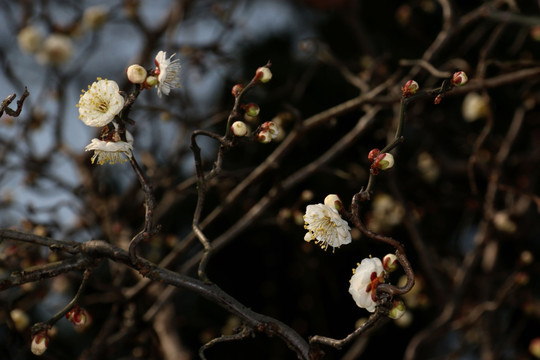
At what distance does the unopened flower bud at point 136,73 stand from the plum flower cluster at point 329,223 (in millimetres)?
454

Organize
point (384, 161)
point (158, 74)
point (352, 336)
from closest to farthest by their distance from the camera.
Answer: point (352, 336), point (384, 161), point (158, 74)

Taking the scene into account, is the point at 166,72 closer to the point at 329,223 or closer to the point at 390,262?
the point at 329,223

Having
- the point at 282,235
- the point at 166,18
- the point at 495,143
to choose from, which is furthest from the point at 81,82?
the point at 495,143

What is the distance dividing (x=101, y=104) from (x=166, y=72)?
17 centimetres

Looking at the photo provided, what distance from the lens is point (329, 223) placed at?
1198mm

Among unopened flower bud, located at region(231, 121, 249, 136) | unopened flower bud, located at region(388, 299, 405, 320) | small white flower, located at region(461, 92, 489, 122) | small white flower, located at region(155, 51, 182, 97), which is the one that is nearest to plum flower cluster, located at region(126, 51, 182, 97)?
small white flower, located at region(155, 51, 182, 97)

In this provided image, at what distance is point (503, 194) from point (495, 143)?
1.13 feet

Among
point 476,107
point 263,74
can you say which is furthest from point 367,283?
point 476,107

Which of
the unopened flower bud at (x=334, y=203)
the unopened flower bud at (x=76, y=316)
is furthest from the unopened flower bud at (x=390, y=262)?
the unopened flower bud at (x=76, y=316)

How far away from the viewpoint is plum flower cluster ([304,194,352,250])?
43.0 inches

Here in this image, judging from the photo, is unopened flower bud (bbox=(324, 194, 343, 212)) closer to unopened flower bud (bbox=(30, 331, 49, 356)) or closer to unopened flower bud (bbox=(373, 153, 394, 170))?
unopened flower bud (bbox=(373, 153, 394, 170))

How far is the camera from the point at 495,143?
3.04 metres

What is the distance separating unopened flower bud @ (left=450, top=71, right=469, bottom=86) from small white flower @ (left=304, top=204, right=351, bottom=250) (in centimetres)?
39

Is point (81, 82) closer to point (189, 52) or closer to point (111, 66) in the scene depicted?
point (111, 66)
